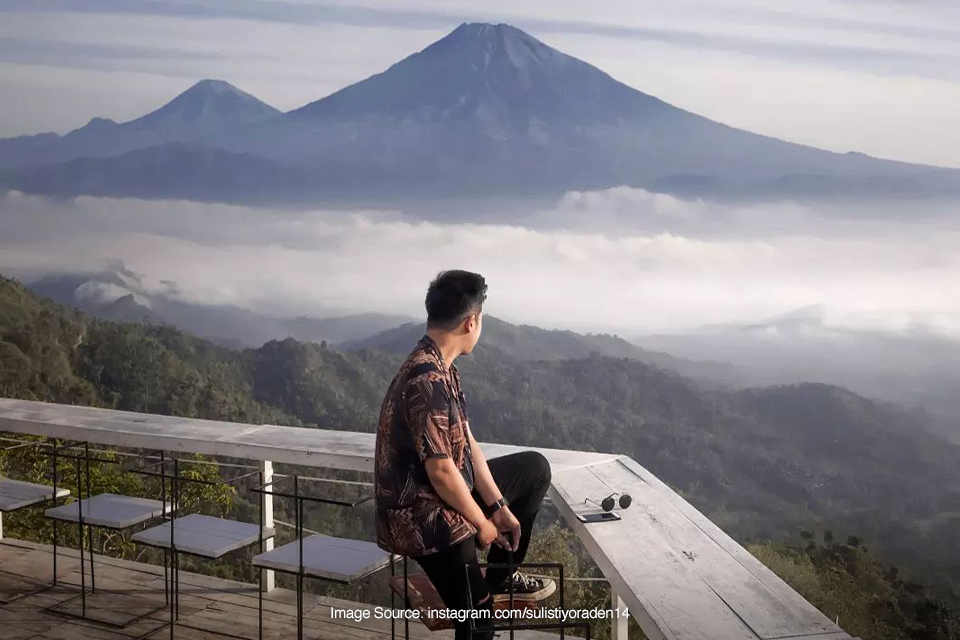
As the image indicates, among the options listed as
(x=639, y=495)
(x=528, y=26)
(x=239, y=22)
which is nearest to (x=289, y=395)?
(x=239, y=22)

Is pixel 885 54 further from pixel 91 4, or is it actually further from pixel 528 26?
pixel 91 4

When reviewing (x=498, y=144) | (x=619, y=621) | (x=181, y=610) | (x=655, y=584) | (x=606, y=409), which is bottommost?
(x=606, y=409)

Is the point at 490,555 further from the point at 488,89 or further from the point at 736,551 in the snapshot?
the point at 488,89

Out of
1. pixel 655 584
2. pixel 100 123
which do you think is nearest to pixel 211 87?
pixel 100 123

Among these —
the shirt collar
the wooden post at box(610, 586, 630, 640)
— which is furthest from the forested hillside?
the shirt collar

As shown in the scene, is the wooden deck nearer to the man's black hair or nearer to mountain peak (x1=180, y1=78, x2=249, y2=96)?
the man's black hair

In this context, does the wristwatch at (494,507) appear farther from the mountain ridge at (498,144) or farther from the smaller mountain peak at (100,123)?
the smaller mountain peak at (100,123)
